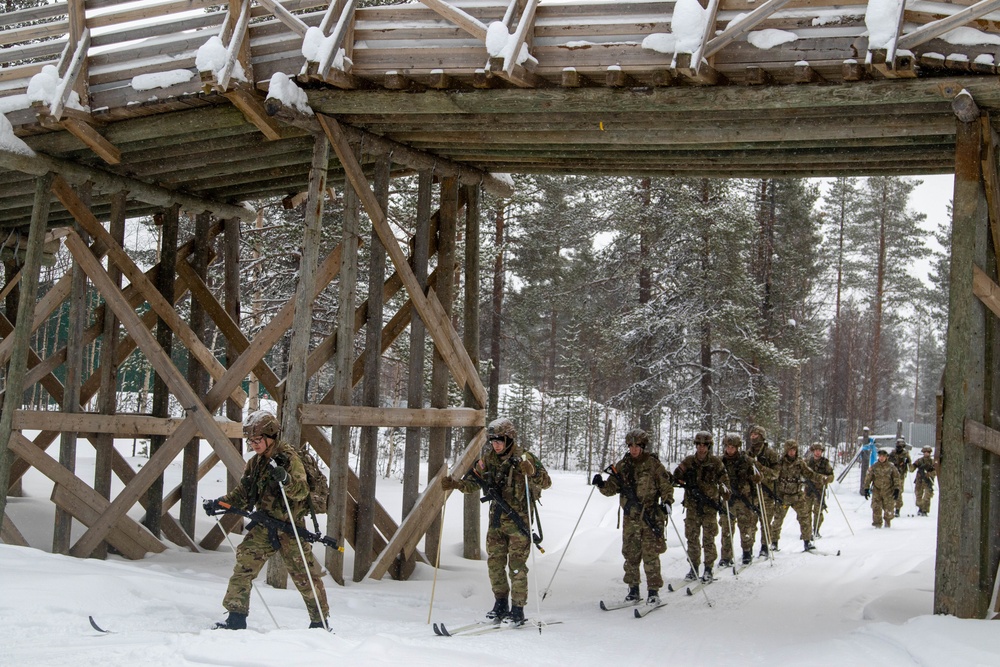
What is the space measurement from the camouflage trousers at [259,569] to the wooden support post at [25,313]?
4.57 m

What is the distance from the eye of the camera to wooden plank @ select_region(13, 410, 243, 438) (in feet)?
33.7

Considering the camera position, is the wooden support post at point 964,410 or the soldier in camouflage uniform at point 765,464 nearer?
the wooden support post at point 964,410

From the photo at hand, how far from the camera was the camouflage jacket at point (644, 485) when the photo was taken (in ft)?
33.6

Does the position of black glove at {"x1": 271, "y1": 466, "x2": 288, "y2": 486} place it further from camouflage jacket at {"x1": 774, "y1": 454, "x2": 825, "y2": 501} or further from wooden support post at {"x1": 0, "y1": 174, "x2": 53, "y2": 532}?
camouflage jacket at {"x1": 774, "y1": 454, "x2": 825, "y2": 501}

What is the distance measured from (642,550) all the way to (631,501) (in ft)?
1.77

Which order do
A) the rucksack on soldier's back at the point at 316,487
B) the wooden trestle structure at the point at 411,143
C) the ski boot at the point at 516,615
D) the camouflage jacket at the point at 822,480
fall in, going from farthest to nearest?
the camouflage jacket at the point at 822,480 < the ski boot at the point at 516,615 < the wooden trestle structure at the point at 411,143 < the rucksack on soldier's back at the point at 316,487

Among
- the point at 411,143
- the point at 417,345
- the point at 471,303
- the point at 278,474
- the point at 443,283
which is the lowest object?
the point at 278,474

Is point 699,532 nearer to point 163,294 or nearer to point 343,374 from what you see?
point 343,374

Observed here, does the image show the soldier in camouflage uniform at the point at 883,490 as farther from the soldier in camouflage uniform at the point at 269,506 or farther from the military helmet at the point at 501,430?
the soldier in camouflage uniform at the point at 269,506

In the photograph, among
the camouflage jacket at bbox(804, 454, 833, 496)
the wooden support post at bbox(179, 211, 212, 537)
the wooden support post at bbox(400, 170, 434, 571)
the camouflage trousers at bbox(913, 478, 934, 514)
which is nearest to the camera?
the wooden support post at bbox(400, 170, 434, 571)

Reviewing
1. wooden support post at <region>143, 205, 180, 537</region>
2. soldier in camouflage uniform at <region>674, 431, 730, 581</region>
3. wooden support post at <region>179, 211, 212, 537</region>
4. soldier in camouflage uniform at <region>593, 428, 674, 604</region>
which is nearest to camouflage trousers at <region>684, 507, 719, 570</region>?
soldier in camouflage uniform at <region>674, 431, 730, 581</region>

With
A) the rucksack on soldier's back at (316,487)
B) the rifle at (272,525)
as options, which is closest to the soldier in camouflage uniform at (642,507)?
the rucksack on soldier's back at (316,487)

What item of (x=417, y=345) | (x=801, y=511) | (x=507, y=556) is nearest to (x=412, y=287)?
(x=417, y=345)

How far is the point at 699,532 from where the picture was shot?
11.9m
